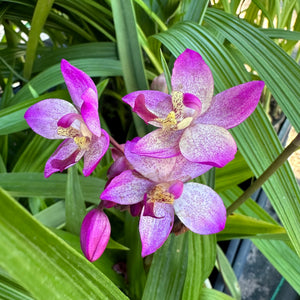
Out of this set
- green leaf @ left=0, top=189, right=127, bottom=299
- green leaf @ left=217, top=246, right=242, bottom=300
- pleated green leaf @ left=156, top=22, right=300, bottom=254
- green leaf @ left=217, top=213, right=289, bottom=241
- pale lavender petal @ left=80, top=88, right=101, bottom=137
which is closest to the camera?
green leaf @ left=0, top=189, right=127, bottom=299

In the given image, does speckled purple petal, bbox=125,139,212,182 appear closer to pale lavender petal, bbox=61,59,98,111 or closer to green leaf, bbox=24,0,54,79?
pale lavender petal, bbox=61,59,98,111

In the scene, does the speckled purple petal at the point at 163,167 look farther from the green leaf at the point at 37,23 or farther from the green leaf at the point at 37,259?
the green leaf at the point at 37,23

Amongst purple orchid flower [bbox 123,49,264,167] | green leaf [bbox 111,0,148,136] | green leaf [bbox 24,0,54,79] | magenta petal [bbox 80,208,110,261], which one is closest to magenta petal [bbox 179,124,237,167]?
purple orchid flower [bbox 123,49,264,167]

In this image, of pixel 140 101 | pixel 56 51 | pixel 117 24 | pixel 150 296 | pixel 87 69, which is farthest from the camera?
pixel 56 51

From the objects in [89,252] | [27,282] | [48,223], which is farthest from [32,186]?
[27,282]

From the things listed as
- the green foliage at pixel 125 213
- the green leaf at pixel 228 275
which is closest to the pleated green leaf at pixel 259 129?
the green foliage at pixel 125 213

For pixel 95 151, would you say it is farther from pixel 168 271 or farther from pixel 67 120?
pixel 168 271

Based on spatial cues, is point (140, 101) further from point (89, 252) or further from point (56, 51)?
point (56, 51)

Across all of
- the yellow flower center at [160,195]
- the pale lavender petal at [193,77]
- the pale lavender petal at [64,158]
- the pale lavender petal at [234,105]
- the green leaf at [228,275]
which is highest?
the pale lavender petal at [193,77]
